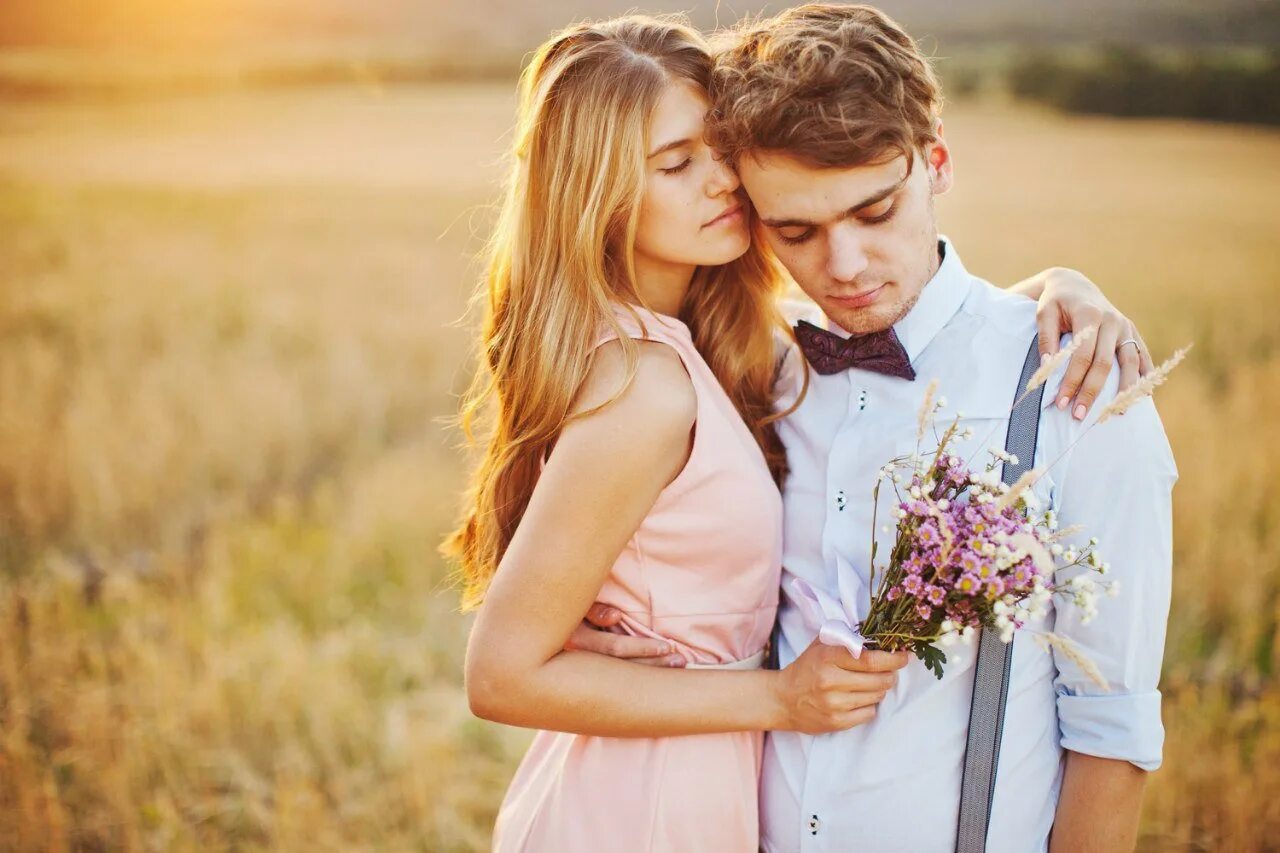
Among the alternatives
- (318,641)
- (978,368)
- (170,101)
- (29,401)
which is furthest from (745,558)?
(170,101)

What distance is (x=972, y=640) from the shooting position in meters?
2.14

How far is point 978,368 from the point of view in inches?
89.3

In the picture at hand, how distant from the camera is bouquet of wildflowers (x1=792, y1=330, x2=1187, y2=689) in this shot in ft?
5.54

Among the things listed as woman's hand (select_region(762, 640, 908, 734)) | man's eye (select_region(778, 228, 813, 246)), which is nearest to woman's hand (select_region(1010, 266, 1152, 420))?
man's eye (select_region(778, 228, 813, 246))

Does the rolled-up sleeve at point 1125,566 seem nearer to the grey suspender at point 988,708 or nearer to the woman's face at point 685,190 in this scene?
the grey suspender at point 988,708

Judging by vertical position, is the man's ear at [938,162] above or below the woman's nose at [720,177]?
above

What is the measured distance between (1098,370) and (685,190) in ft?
Answer: 3.61

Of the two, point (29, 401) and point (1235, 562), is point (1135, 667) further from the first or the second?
point (29, 401)

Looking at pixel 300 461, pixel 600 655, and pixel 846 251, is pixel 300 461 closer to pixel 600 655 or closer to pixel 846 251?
pixel 600 655

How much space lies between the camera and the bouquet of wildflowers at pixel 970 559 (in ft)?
5.54

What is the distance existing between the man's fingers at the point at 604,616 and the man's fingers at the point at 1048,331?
1210mm

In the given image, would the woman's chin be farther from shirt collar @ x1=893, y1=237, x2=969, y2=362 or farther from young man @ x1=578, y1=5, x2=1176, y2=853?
shirt collar @ x1=893, y1=237, x2=969, y2=362

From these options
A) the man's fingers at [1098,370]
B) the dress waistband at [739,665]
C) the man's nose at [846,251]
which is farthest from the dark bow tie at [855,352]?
the dress waistband at [739,665]

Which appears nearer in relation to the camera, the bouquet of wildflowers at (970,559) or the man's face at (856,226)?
the bouquet of wildflowers at (970,559)
